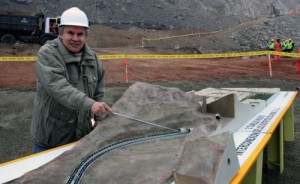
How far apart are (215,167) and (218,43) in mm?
29010

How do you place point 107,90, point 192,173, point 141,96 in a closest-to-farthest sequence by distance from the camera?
point 192,173 < point 141,96 < point 107,90

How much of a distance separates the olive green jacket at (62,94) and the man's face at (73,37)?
0.04 m

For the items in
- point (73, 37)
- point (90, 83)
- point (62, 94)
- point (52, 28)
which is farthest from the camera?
point (52, 28)

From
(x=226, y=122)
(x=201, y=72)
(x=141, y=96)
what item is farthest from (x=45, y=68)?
(x=201, y=72)

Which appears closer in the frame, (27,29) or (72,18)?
(72,18)

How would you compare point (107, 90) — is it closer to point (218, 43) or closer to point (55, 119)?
point (55, 119)

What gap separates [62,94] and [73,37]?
45 centimetres

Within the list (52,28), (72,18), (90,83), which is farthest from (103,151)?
(52,28)

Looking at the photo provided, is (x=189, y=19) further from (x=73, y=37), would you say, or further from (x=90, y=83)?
(x=73, y=37)

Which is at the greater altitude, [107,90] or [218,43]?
[218,43]

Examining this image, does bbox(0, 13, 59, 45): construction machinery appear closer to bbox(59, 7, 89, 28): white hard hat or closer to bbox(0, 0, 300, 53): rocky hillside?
bbox(0, 0, 300, 53): rocky hillside

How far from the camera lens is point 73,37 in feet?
9.30

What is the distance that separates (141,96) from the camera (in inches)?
132

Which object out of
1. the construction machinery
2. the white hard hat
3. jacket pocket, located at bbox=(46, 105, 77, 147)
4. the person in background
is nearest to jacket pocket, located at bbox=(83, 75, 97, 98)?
jacket pocket, located at bbox=(46, 105, 77, 147)
